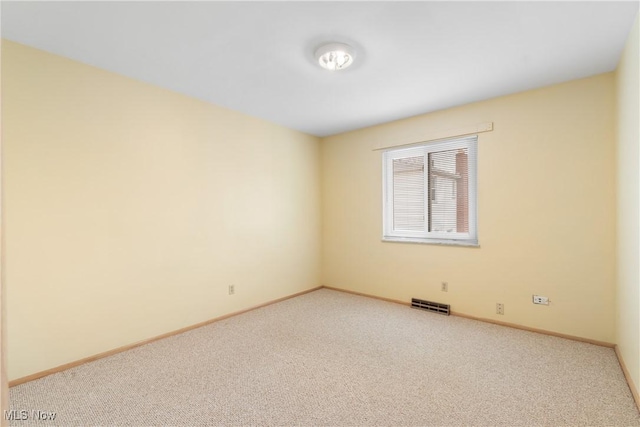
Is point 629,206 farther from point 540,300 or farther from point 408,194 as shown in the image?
point 408,194

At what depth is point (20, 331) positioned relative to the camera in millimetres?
2258

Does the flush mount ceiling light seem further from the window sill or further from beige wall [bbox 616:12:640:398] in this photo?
the window sill

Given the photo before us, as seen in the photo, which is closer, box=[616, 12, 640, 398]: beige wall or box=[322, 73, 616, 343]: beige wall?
box=[616, 12, 640, 398]: beige wall

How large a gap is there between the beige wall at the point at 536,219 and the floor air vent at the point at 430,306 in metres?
0.07

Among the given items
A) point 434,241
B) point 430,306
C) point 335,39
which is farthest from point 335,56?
point 430,306

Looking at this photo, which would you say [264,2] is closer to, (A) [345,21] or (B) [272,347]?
(A) [345,21]

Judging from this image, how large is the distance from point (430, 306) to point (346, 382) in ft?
6.28

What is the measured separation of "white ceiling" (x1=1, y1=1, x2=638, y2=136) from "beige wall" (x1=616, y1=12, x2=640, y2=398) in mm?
239

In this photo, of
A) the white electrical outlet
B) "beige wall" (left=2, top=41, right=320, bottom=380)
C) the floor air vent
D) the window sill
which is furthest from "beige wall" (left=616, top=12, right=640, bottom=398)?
"beige wall" (left=2, top=41, right=320, bottom=380)

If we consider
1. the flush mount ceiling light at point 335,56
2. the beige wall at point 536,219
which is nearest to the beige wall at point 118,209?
the flush mount ceiling light at point 335,56

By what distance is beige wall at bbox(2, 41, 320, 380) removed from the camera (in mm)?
2289

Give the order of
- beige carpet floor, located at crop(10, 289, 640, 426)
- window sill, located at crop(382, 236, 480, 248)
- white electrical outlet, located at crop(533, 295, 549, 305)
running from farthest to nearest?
window sill, located at crop(382, 236, 480, 248), white electrical outlet, located at crop(533, 295, 549, 305), beige carpet floor, located at crop(10, 289, 640, 426)

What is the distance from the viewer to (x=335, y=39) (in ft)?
7.34

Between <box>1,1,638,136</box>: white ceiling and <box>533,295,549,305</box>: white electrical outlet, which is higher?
<box>1,1,638,136</box>: white ceiling
